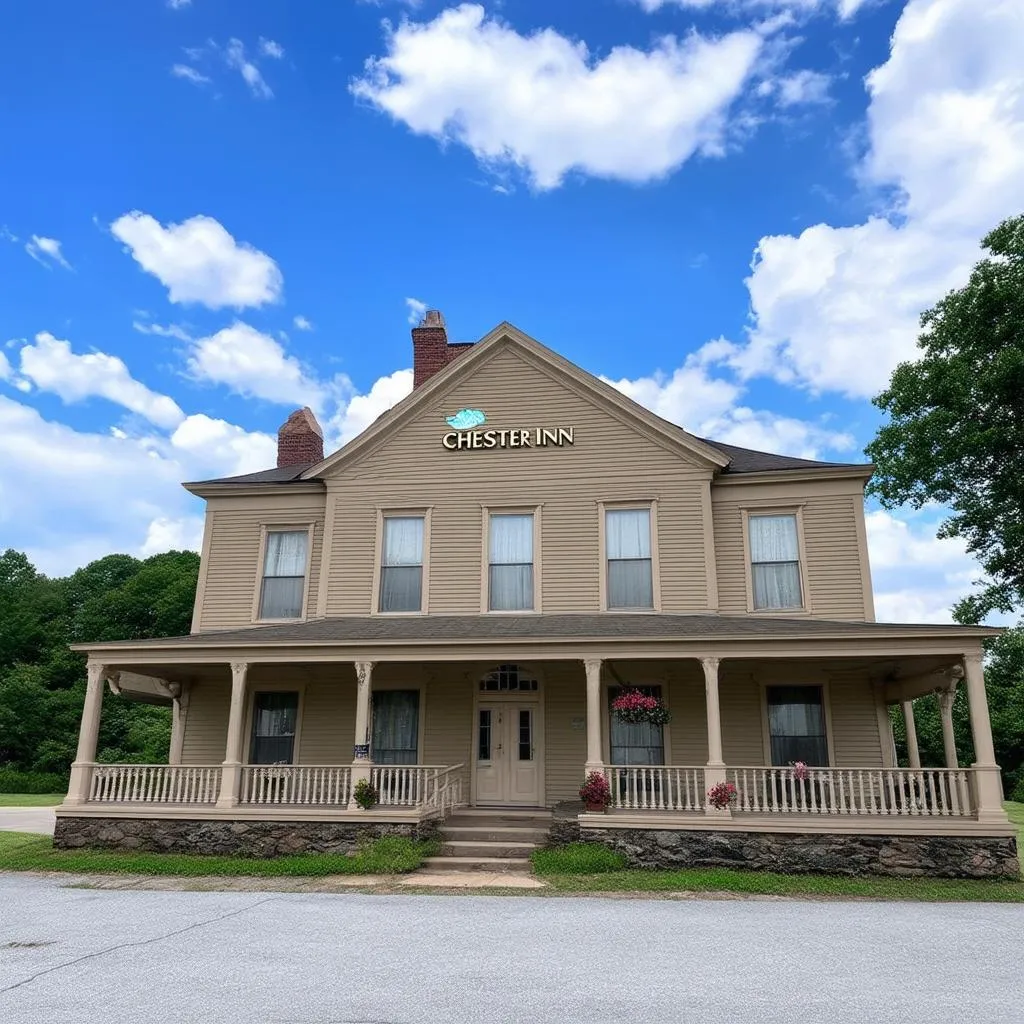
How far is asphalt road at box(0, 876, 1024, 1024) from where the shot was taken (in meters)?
5.46

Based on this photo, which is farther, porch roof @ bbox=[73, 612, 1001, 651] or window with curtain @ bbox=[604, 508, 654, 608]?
window with curtain @ bbox=[604, 508, 654, 608]

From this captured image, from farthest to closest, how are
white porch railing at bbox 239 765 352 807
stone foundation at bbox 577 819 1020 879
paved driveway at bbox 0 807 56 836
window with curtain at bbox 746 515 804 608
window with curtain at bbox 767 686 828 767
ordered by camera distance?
paved driveway at bbox 0 807 56 836 < window with curtain at bbox 746 515 804 608 < window with curtain at bbox 767 686 828 767 < white porch railing at bbox 239 765 352 807 < stone foundation at bbox 577 819 1020 879

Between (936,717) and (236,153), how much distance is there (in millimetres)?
28502

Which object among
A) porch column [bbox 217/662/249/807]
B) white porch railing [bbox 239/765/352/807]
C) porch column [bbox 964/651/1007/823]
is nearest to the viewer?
porch column [bbox 964/651/1007/823]

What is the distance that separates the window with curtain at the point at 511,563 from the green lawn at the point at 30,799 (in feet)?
58.8

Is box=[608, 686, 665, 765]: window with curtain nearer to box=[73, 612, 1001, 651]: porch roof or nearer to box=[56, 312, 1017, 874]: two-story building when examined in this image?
box=[56, 312, 1017, 874]: two-story building

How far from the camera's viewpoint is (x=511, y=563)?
15.4 m

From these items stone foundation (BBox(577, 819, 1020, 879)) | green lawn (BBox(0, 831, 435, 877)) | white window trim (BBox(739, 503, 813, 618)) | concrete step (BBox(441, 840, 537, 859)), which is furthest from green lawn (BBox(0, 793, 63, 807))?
white window trim (BBox(739, 503, 813, 618))

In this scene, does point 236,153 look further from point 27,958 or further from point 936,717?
point 936,717

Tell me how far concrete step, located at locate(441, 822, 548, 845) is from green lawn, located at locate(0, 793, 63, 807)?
17.9m

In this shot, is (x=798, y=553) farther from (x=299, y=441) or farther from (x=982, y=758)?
(x=299, y=441)

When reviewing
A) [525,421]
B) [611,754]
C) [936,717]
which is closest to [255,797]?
[611,754]

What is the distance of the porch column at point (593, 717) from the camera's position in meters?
12.1

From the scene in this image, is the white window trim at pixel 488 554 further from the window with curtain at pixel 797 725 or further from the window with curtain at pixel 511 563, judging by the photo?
the window with curtain at pixel 797 725
